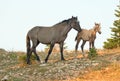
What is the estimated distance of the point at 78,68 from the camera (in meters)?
21.9

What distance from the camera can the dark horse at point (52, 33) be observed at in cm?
2434

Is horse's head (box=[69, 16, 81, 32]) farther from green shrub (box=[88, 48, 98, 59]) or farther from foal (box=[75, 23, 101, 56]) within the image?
green shrub (box=[88, 48, 98, 59])

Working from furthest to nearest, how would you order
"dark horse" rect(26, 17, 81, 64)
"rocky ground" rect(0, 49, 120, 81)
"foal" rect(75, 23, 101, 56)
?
"foal" rect(75, 23, 101, 56), "dark horse" rect(26, 17, 81, 64), "rocky ground" rect(0, 49, 120, 81)

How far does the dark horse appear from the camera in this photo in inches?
958

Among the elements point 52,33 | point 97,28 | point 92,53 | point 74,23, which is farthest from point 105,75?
point 97,28

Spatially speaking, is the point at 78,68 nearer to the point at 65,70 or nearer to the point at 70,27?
the point at 65,70

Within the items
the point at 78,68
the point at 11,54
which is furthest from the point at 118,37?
the point at 78,68

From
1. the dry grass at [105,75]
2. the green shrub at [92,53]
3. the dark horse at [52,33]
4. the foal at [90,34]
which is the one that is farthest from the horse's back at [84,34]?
the dry grass at [105,75]

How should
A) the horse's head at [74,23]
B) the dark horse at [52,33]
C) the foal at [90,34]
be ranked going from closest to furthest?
1. the dark horse at [52,33]
2. the horse's head at [74,23]
3. the foal at [90,34]

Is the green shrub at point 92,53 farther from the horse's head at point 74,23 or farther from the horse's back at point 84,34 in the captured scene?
the horse's head at point 74,23

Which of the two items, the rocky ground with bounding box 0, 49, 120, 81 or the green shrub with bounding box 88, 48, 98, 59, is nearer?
the rocky ground with bounding box 0, 49, 120, 81

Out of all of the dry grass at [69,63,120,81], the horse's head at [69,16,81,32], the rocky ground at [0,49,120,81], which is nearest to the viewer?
the dry grass at [69,63,120,81]

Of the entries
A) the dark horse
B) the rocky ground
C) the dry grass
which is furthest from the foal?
the dry grass

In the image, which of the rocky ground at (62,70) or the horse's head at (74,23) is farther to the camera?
the horse's head at (74,23)
